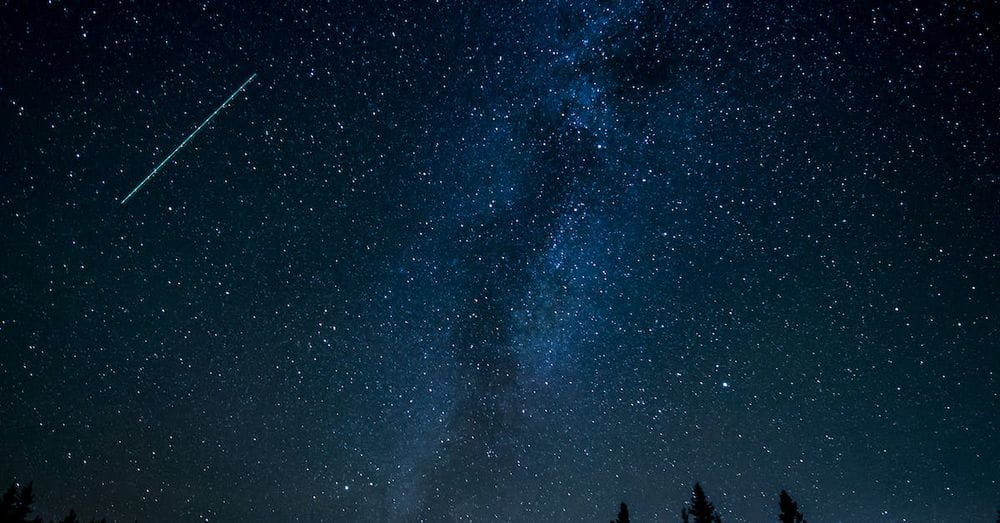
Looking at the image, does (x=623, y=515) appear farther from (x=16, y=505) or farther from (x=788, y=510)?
(x=16, y=505)

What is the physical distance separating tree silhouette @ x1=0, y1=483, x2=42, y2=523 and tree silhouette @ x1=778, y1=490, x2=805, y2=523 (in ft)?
78.9

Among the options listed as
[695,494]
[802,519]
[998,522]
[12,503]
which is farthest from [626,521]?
[12,503]

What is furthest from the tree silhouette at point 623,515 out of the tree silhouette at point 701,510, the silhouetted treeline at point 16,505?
the silhouetted treeline at point 16,505

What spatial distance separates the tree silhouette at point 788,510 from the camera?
30.5 ft

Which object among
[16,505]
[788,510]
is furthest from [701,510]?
[16,505]

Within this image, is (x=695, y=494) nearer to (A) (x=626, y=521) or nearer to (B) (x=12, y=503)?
(A) (x=626, y=521)

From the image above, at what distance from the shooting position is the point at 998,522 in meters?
14.8

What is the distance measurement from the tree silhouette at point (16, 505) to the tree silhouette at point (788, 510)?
24.1m

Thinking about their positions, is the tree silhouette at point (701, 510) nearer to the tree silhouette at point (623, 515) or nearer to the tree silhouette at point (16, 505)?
the tree silhouette at point (623, 515)

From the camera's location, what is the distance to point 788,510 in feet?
31.1

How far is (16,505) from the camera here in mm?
15836

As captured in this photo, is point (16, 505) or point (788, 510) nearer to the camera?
point (788, 510)

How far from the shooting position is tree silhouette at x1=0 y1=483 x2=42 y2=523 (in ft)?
50.5

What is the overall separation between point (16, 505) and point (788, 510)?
2472 cm
